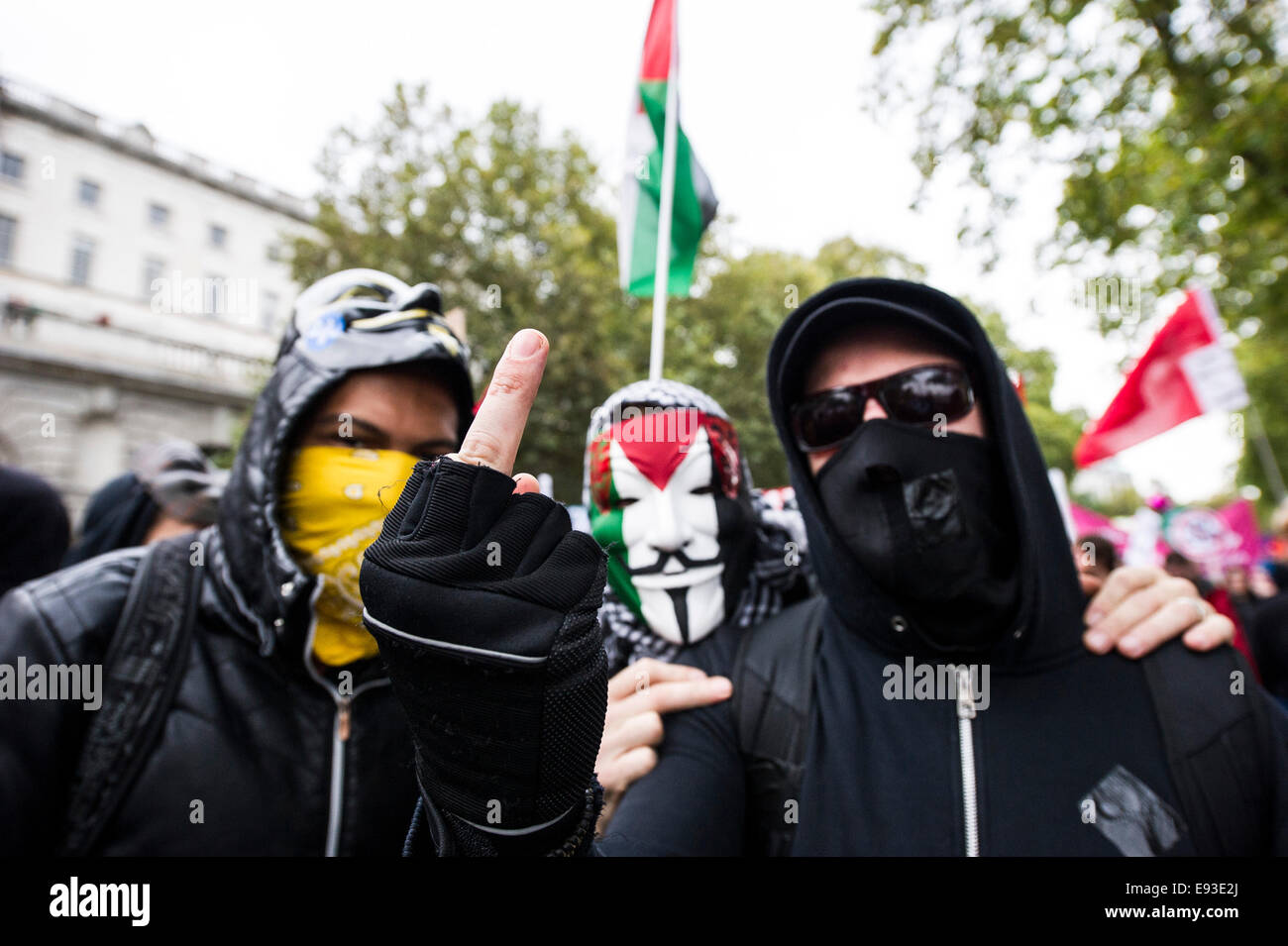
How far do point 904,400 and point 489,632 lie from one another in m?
1.41

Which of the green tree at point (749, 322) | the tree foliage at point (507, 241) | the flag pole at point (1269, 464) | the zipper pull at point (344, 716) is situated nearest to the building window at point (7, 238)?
the tree foliage at point (507, 241)

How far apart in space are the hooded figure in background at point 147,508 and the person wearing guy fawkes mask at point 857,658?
10.6ft

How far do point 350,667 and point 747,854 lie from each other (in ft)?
3.46

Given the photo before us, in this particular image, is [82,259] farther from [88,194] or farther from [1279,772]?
[1279,772]

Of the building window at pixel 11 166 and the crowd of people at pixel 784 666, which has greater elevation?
the building window at pixel 11 166

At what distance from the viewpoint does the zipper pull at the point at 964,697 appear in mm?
1633

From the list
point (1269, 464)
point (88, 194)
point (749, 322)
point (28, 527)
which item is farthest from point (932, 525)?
point (1269, 464)

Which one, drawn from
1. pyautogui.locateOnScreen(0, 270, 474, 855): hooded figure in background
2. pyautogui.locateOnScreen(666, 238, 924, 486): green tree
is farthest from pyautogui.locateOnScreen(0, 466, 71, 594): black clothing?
pyautogui.locateOnScreen(666, 238, 924, 486): green tree

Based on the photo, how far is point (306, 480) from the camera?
5.80 ft

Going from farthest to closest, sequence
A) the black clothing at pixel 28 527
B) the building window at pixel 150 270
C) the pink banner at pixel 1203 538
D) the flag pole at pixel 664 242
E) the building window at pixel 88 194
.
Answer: the building window at pixel 150 270
the building window at pixel 88 194
the pink banner at pixel 1203 538
the black clothing at pixel 28 527
the flag pole at pixel 664 242

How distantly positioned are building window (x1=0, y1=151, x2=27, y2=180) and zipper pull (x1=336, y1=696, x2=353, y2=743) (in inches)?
1092

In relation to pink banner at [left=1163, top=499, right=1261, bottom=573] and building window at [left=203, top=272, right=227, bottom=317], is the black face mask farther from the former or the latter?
pink banner at [left=1163, top=499, right=1261, bottom=573]

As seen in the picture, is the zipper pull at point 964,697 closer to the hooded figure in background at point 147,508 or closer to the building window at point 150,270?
the hooded figure in background at point 147,508

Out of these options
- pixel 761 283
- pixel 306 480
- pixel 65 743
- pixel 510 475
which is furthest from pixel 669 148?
pixel 761 283
